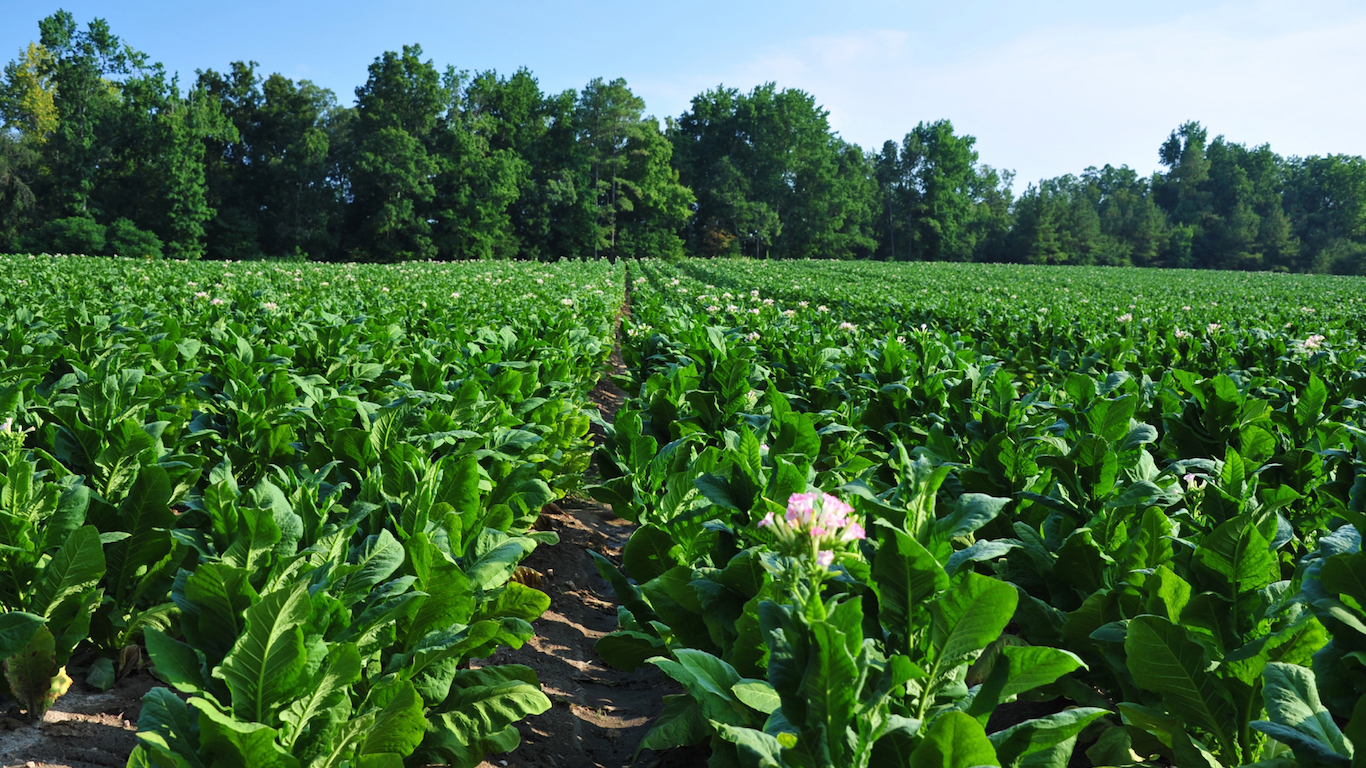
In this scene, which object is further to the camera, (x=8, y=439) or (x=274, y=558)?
(x=8, y=439)

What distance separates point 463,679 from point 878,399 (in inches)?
139

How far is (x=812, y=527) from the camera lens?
133cm

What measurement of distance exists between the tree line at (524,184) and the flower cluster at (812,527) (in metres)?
55.1

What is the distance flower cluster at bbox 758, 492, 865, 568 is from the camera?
4.36 feet

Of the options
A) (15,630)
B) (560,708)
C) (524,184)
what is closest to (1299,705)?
(560,708)

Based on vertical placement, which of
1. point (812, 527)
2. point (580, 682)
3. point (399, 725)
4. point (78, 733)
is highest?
point (812, 527)

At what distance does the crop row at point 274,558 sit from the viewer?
5.81ft

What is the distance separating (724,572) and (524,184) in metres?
65.7

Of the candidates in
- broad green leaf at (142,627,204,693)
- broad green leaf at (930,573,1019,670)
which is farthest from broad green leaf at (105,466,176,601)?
broad green leaf at (930,573,1019,670)

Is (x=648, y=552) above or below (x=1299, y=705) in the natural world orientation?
below

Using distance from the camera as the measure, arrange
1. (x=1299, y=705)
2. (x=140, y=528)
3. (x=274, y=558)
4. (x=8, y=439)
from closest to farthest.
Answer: (x=1299, y=705) < (x=274, y=558) < (x=140, y=528) < (x=8, y=439)

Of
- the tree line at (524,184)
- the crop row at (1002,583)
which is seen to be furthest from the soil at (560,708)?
→ the tree line at (524,184)

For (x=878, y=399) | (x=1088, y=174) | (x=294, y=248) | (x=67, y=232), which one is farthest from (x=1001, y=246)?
(x=878, y=399)

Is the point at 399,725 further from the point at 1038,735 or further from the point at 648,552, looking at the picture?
the point at 1038,735
